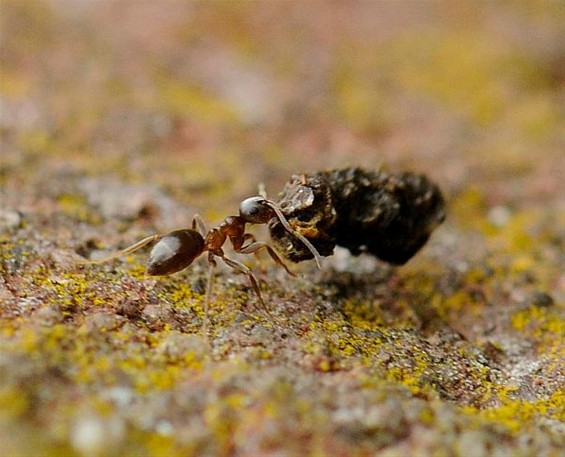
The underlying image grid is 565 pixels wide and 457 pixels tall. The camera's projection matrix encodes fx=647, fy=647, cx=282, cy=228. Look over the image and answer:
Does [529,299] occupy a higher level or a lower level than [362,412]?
higher

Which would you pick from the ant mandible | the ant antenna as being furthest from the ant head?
the ant antenna

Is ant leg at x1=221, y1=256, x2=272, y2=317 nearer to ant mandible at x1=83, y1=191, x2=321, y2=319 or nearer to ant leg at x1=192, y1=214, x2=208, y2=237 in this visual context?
ant mandible at x1=83, y1=191, x2=321, y2=319

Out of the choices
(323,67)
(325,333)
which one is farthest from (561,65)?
(325,333)

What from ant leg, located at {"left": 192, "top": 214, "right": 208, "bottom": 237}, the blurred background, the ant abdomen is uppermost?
the blurred background

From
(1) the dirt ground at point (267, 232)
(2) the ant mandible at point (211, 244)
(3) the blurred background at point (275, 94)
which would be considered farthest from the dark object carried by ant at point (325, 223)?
(3) the blurred background at point (275, 94)

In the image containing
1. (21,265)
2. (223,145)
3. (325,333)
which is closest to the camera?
(325,333)

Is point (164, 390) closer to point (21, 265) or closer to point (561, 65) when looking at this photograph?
point (21, 265)

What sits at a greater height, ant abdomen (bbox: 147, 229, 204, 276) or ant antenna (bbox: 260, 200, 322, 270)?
ant antenna (bbox: 260, 200, 322, 270)
